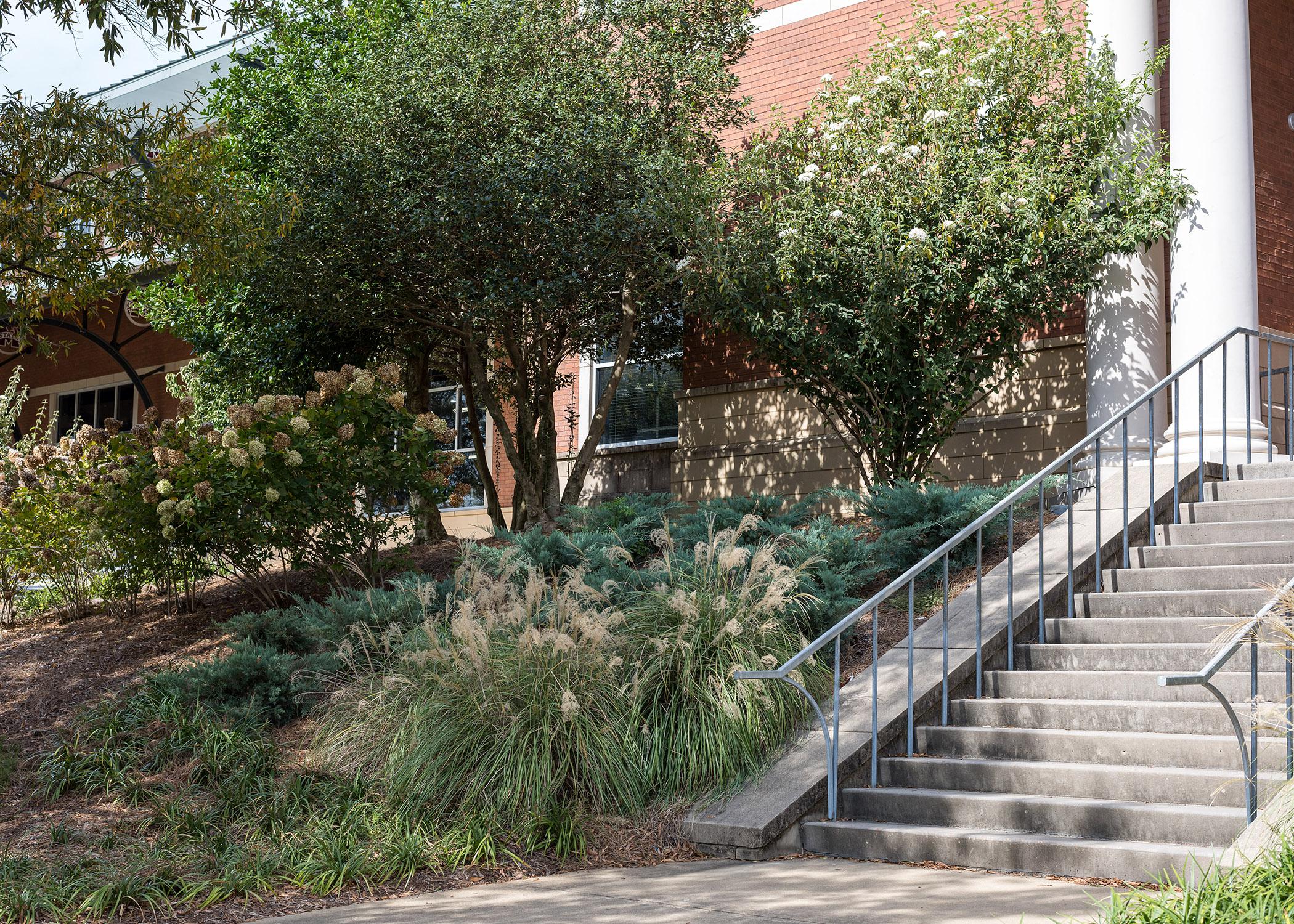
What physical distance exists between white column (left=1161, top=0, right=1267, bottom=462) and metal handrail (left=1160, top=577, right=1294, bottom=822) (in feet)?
15.1

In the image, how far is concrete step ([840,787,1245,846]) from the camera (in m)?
5.09

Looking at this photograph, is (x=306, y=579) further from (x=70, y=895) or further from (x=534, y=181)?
(x=70, y=895)

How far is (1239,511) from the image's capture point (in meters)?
8.13

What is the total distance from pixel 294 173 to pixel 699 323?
5163 mm

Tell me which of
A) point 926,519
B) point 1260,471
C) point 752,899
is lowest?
point 752,899

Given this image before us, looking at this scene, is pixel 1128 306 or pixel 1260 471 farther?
pixel 1128 306

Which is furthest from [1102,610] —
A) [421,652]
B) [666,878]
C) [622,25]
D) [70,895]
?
[622,25]

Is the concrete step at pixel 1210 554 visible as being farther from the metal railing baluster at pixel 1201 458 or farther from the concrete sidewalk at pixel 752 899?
the concrete sidewalk at pixel 752 899

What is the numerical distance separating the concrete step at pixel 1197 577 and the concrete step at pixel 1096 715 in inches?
44.5

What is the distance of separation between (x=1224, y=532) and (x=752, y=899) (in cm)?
455

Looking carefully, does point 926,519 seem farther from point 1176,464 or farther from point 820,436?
point 820,436

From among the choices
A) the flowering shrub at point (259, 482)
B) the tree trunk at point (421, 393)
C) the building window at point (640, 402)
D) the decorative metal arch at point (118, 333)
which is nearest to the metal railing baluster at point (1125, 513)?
the flowering shrub at point (259, 482)

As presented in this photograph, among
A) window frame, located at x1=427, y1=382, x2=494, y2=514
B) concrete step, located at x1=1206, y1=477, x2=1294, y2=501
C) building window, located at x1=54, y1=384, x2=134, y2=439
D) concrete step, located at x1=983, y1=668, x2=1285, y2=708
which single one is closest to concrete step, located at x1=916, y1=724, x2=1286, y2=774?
concrete step, located at x1=983, y1=668, x2=1285, y2=708

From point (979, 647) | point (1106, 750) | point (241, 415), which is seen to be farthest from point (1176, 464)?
point (241, 415)
